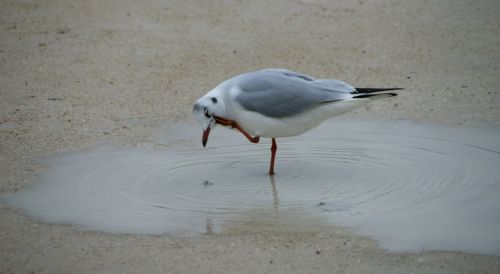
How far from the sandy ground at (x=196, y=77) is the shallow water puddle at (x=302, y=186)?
0.20m

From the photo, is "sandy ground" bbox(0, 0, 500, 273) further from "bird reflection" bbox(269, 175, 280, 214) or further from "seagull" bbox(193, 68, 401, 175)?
"seagull" bbox(193, 68, 401, 175)

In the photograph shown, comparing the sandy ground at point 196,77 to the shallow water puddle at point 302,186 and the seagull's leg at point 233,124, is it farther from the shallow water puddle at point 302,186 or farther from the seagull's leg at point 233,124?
the seagull's leg at point 233,124

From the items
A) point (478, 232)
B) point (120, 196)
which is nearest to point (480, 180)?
point (478, 232)

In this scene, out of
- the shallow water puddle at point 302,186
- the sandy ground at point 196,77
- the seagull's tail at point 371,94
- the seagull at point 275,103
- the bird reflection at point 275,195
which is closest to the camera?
the sandy ground at point 196,77

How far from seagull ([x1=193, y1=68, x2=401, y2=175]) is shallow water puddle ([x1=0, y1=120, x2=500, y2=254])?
1.16ft

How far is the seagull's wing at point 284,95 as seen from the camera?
6.29 m

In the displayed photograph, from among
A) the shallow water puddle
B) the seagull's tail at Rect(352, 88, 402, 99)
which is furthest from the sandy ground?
the seagull's tail at Rect(352, 88, 402, 99)

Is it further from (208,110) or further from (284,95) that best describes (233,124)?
(284,95)

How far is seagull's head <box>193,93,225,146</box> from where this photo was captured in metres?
6.37

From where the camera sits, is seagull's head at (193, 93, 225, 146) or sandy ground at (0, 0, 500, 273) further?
seagull's head at (193, 93, 225, 146)

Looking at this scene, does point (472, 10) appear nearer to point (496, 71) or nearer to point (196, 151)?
point (496, 71)

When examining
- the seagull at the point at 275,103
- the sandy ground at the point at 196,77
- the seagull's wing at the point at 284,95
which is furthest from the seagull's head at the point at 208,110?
the sandy ground at the point at 196,77

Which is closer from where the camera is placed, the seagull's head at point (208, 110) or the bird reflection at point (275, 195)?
the bird reflection at point (275, 195)

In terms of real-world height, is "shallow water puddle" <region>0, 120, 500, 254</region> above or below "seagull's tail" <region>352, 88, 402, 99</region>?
below
